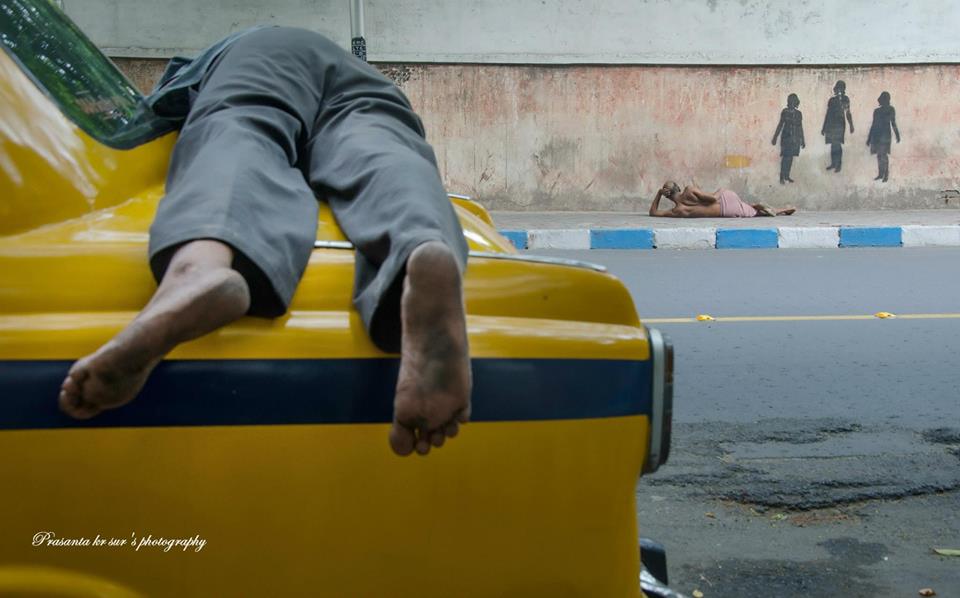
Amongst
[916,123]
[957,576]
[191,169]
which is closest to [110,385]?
[191,169]

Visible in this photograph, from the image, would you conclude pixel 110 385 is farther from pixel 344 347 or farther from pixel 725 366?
pixel 725 366

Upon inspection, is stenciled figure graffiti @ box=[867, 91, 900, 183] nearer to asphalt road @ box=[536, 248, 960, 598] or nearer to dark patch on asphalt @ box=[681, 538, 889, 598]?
asphalt road @ box=[536, 248, 960, 598]

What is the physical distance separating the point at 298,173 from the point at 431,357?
48 centimetres

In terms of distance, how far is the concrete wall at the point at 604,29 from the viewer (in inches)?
589

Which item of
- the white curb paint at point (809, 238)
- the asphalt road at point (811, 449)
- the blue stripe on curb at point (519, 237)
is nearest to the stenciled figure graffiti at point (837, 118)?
the white curb paint at point (809, 238)

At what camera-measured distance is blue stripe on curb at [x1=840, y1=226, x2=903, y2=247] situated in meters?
11.3

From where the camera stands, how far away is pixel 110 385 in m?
1.22

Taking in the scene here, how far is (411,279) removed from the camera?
1307mm

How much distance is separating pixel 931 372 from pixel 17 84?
419 centimetres

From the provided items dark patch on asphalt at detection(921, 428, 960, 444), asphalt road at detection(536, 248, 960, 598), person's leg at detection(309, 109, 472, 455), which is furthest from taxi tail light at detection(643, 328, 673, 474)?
dark patch on asphalt at detection(921, 428, 960, 444)

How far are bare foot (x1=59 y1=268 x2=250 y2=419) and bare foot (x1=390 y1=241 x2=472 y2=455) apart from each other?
218mm

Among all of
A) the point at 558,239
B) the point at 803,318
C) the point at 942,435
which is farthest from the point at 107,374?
the point at 558,239

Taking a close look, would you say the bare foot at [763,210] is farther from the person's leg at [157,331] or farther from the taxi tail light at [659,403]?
the person's leg at [157,331]

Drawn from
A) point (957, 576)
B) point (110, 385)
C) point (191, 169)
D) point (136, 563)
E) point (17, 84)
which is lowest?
point (957, 576)
